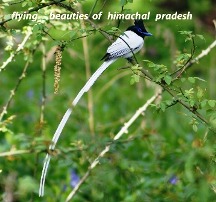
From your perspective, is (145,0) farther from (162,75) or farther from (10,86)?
(162,75)

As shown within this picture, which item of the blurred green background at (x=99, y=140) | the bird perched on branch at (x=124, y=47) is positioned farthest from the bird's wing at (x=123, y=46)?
the blurred green background at (x=99, y=140)

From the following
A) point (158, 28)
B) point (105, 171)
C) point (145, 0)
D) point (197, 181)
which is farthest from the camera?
point (145, 0)

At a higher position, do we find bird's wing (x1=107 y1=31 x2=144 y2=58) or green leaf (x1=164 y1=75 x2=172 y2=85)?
bird's wing (x1=107 y1=31 x2=144 y2=58)

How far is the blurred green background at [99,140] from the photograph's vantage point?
254 centimetres

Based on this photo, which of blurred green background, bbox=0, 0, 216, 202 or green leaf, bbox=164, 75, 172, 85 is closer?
green leaf, bbox=164, 75, 172, 85

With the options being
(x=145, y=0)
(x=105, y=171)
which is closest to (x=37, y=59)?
(x=145, y=0)

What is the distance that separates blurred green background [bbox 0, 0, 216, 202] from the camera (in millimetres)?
2537

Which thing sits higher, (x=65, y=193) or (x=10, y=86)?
(x=10, y=86)

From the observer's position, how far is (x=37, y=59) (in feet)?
26.3

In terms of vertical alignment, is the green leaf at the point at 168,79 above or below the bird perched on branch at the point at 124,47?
below

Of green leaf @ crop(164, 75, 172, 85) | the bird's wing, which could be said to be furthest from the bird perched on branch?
green leaf @ crop(164, 75, 172, 85)

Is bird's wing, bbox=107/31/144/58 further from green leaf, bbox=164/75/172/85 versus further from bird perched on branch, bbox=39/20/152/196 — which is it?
green leaf, bbox=164/75/172/85

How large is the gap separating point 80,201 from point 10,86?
2.62 metres

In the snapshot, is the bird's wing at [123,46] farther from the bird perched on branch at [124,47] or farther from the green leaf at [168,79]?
the green leaf at [168,79]
